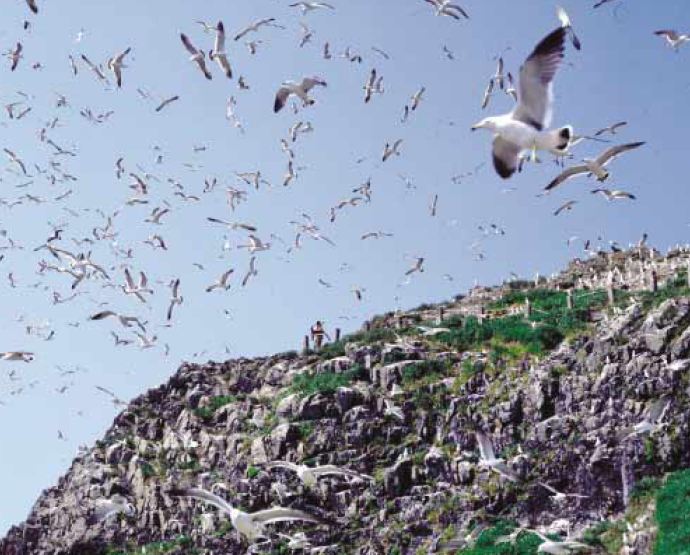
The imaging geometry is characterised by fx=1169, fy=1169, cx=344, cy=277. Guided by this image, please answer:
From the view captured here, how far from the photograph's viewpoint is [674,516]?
2483 centimetres

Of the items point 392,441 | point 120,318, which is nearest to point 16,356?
point 120,318

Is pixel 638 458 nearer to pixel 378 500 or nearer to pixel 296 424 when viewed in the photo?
pixel 378 500

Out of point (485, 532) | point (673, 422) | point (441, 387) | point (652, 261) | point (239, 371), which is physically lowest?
point (485, 532)

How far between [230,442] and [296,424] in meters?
3.07

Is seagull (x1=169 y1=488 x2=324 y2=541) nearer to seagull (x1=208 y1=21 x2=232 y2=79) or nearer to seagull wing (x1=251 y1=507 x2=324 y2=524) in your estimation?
seagull wing (x1=251 y1=507 x2=324 y2=524)

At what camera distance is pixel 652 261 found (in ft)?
170

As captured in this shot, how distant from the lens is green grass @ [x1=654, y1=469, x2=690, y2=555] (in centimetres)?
2306

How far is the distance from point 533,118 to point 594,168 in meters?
3.32

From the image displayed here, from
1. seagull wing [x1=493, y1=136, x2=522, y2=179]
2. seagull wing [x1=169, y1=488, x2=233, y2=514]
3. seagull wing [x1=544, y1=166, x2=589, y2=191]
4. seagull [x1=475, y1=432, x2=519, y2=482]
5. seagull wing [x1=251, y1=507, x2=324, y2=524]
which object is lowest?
seagull wing [x1=251, y1=507, x2=324, y2=524]

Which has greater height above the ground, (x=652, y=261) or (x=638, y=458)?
(x=652, y=261)

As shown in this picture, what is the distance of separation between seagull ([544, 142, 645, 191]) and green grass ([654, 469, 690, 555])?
30.4 ft

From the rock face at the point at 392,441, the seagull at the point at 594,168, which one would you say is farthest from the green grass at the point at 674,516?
the seagull at the point at 594,168

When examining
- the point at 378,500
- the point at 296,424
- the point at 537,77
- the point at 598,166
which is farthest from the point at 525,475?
the point at 537,77

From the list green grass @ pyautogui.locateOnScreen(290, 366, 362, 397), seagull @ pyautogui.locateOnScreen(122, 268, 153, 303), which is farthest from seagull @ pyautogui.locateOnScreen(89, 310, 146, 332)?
green grass @ pyautogui.locateOnScreen(290, 366, 362, 397)
